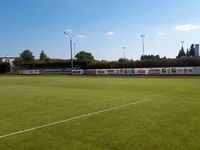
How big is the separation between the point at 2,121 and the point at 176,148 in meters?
6.06

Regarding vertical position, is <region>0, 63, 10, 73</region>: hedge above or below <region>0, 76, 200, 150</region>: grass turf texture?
above

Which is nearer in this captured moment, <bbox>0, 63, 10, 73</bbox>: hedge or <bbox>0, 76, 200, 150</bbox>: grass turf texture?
<bbox>0, 76, 200, 150</bbox>: grass turf texture

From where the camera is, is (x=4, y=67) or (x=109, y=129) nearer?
(x=109, y=129)

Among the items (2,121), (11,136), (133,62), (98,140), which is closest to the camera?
(98,140)

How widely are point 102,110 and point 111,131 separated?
371cm

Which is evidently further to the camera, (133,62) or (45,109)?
(133,62)

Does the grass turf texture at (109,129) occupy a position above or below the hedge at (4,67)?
below

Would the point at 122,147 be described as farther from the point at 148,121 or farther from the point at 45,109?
the point at 45,109

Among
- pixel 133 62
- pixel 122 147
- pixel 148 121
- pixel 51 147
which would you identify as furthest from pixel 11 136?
pixel 133 62

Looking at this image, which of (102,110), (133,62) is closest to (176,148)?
(102,110)

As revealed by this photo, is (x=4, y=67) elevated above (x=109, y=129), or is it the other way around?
(x=4, y=67)

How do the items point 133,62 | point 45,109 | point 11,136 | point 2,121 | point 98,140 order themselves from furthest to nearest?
point 133,62, point 45,109, point 2,121, point 11,136, point 98,140

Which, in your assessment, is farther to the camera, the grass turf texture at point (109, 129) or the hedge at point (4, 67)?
the hedge at point (4, 67)

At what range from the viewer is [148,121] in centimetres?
930
